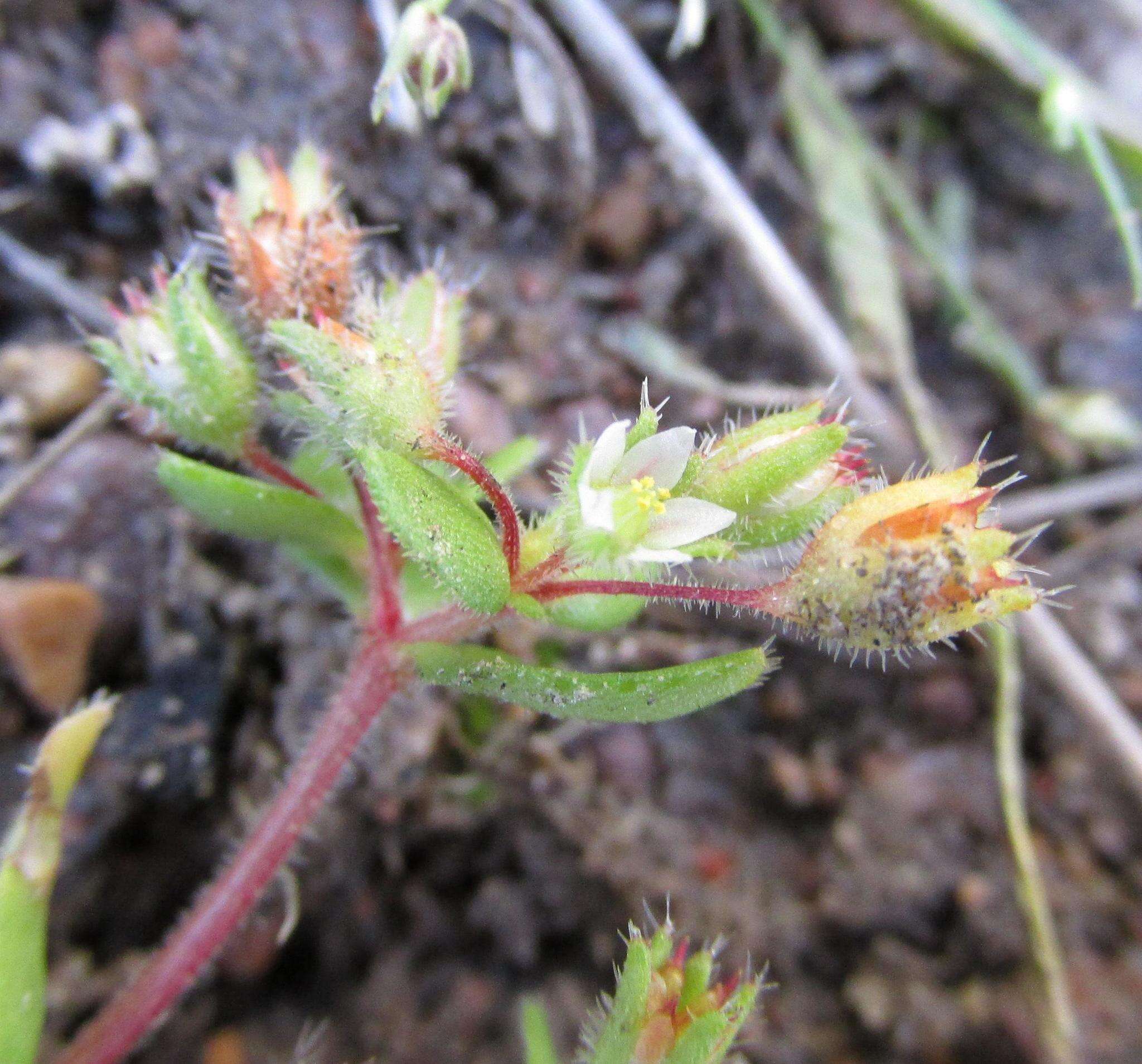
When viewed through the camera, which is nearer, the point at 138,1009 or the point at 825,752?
the point at 138,1009

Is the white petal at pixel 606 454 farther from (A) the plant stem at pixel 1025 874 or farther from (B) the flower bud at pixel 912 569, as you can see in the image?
(A) the plant stem at pixel 1025 874

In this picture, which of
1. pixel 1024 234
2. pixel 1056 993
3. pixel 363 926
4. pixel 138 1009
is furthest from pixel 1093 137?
pixel 138 1009

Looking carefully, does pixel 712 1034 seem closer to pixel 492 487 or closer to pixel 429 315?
pixel 492 487

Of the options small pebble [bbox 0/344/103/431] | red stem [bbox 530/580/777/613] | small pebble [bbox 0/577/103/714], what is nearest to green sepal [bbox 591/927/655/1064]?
red stem [bbox 530/580/777/613]

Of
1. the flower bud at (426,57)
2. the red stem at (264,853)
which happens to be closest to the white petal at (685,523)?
the red stem at (264,853)

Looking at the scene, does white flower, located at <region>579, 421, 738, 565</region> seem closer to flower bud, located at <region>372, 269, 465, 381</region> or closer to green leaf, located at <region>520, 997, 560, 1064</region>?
flower bud, located at <region>372, 269, 465, 381</region>

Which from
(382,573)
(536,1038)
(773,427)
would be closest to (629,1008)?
(536,1038)

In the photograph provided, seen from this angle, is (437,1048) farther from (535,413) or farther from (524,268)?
(524,268)
